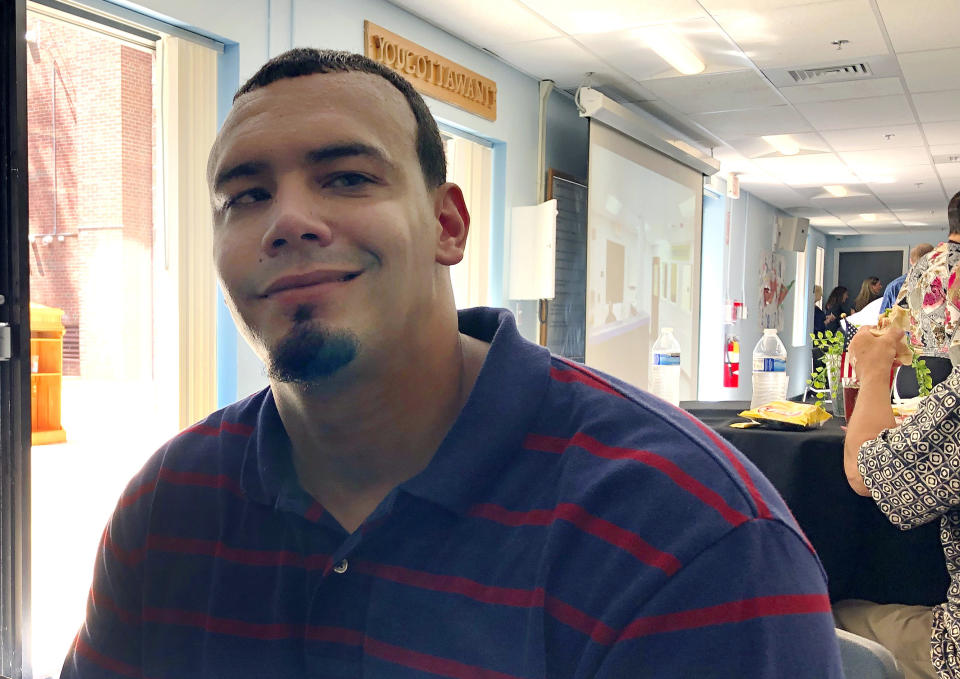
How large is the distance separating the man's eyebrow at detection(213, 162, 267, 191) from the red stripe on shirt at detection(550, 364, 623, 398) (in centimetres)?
32

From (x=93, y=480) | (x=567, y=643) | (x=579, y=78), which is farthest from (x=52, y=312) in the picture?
(x=579, y=78)

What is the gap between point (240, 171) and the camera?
0.75 meters

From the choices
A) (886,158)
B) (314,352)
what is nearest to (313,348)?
(314,352)

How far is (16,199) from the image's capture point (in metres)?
2.31

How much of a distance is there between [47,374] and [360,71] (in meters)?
2.70

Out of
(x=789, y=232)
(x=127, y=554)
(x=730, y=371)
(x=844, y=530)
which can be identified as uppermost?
(x=789, y=232)

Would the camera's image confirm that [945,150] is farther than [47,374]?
Yes

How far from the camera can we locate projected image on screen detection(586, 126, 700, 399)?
5.18 m

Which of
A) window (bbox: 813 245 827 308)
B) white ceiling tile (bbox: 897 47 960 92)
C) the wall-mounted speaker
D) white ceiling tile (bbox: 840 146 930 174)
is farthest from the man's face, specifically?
window (bbox: 813 245 827 308)

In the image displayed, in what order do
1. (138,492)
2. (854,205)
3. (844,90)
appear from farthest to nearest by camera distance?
(854,205) → (844,90) → (138,492)

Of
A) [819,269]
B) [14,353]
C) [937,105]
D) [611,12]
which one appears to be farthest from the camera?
[819,269]

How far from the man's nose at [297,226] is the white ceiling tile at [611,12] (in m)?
3.37

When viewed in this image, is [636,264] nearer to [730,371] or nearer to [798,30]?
[798,30]

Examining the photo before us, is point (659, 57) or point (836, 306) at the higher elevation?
point (659, 57)
